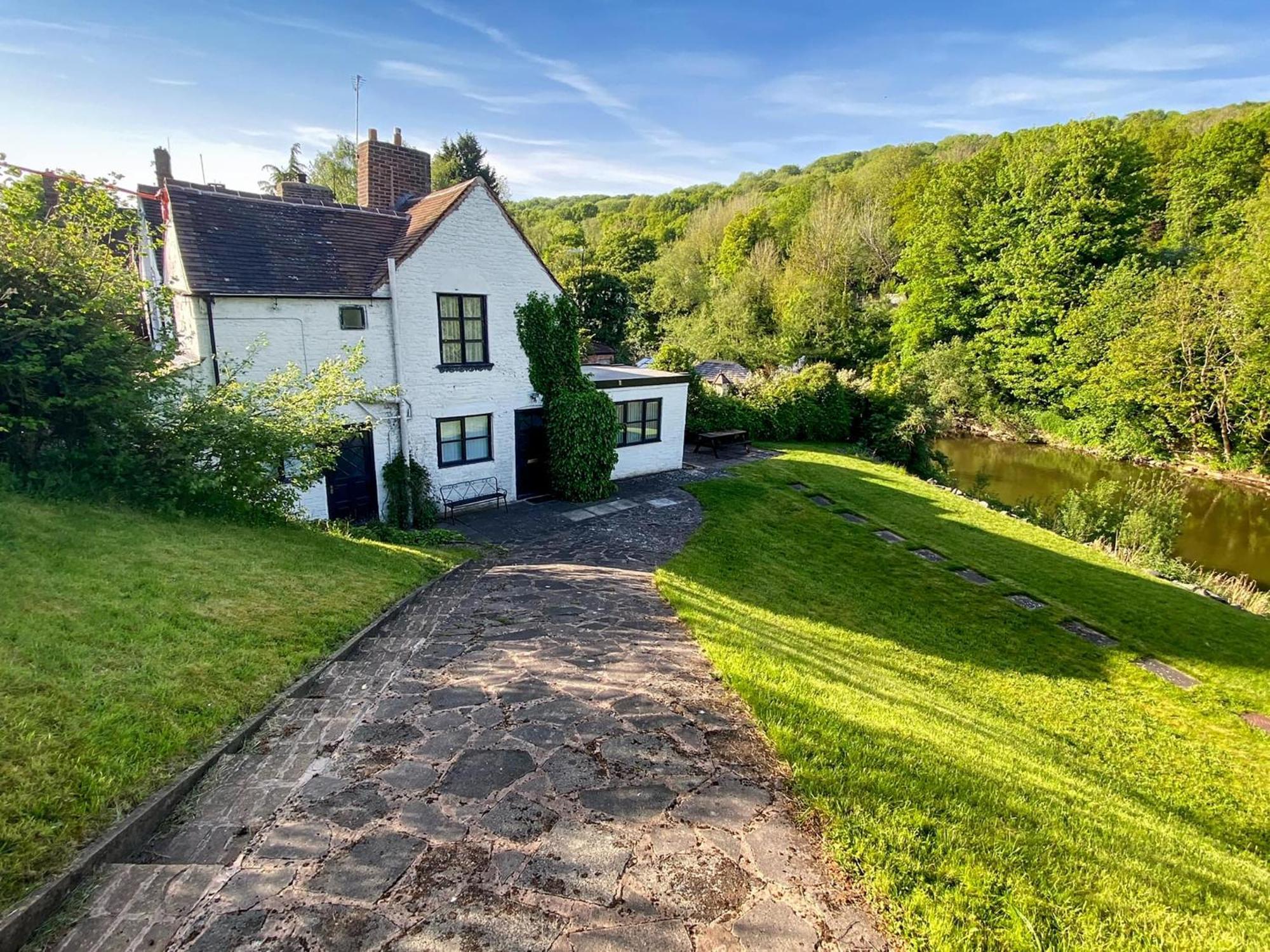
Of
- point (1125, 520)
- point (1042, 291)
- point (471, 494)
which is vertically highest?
point (1042, 291)

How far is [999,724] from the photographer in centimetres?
729

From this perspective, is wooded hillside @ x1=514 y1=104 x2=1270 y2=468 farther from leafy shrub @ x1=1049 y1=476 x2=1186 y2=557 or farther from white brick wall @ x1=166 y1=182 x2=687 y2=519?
white brick wall @ x1=166 y1=182 x2=687 y2=519

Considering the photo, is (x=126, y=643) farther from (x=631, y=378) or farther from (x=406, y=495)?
(x=631, y=378)

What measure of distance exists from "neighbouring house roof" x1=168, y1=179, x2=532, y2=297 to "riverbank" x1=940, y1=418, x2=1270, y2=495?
106ft

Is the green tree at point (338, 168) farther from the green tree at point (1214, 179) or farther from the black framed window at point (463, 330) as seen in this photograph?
the green tree at point (1214, 179)

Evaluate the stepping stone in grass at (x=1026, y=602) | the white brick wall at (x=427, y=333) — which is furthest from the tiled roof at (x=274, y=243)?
the stepping stone in grass at (x=1026, y=602)

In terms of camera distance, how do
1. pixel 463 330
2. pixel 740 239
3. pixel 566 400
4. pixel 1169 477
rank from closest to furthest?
pixel 463 330 → pixel 566 400 → pixel 1169 477 → pixel 740 239

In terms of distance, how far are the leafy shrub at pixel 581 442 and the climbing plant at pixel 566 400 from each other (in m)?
0.02

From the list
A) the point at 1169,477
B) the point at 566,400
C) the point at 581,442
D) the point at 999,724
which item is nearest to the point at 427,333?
the point at 566,400

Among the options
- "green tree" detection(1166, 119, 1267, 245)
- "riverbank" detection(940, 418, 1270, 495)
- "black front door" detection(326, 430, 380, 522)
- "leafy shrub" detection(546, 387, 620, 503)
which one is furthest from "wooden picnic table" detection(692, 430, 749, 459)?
"green tree" detection(1166, 119, 1267, 245)

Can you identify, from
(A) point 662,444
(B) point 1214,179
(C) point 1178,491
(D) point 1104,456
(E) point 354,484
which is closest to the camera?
(E) point 354,484

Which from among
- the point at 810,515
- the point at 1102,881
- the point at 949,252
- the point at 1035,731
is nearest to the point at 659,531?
the point at 810,515

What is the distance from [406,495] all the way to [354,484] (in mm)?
1158

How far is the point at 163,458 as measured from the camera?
29.4 ft
